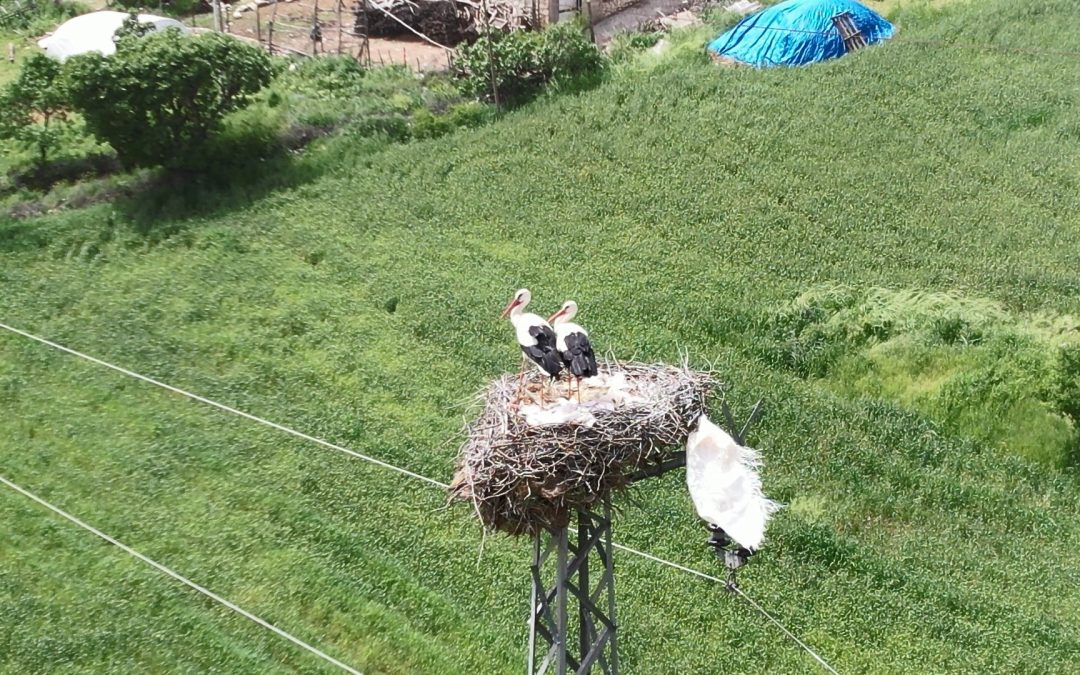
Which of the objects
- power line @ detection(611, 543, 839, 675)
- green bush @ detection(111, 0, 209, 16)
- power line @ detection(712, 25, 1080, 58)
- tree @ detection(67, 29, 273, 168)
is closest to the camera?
power line @ detection(611, 543, 839, 675)

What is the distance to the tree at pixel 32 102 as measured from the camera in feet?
69.2

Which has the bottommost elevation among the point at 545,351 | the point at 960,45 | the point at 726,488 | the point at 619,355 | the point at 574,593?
the point at 619,355

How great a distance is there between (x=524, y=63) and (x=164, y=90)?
658 cm

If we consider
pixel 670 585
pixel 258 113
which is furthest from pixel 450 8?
pixel 670 585

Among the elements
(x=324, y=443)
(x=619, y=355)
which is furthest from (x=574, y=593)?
(x=619, y=355)

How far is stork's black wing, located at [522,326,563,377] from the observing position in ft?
25.4

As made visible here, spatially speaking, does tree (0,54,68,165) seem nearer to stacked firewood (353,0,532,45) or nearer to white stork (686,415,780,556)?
stacked firewood (353,0,532,45)

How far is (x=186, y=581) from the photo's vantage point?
11883 mm

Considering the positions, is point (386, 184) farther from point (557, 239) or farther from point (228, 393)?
point (228, 393)

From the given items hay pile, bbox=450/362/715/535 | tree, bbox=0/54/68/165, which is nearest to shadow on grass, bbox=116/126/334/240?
tree, bbox=0/54/68/165

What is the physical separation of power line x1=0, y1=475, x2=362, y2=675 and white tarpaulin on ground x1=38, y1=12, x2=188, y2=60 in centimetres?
1456

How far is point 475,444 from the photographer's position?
743cm

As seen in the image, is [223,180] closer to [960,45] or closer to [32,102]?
[32,102]

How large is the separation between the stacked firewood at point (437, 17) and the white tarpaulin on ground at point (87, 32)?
422 centimetres
